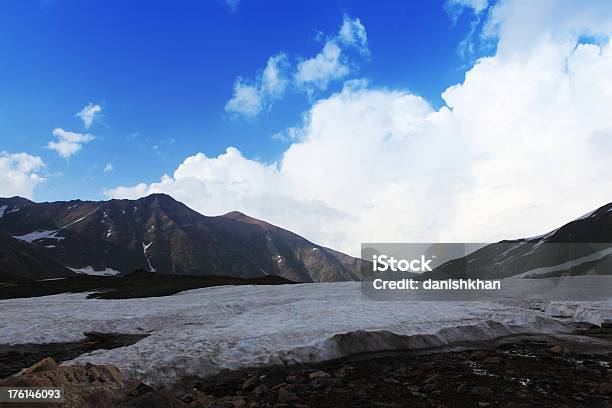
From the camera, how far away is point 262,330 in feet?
75.5

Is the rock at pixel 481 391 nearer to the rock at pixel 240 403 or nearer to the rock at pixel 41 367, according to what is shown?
the rock at pixel 240 403

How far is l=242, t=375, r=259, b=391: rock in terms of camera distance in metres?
13.3

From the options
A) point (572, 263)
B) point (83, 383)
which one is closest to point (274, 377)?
point (83, 383)

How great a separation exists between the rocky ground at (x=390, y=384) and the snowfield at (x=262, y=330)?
1.33 m

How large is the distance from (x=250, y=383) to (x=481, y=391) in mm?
7099

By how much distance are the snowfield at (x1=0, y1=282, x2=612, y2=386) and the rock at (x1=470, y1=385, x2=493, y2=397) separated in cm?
746

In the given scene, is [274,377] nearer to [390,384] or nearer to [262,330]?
[390,384]

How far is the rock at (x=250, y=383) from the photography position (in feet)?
43.7

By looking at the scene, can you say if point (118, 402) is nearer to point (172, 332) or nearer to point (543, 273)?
point (172, 332)

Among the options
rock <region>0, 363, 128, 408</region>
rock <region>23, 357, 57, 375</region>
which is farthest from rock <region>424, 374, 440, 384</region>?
rock <region>23, 357, 57, 375</region>

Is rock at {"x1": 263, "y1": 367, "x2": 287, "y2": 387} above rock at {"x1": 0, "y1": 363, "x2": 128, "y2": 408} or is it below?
below

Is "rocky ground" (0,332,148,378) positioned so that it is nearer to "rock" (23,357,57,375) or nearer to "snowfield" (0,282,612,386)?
"snowfield" (0,282,612,386)

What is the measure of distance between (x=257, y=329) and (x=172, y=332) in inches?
183

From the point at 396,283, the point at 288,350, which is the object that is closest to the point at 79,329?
the point at 288,350
